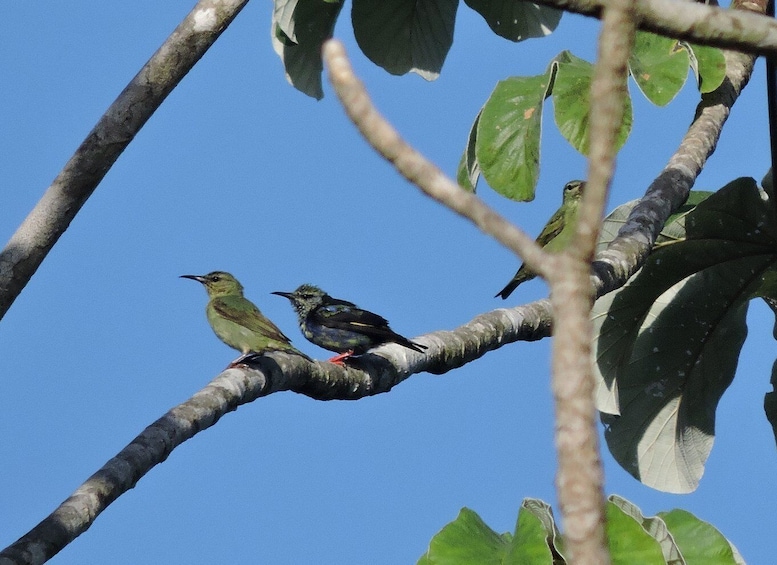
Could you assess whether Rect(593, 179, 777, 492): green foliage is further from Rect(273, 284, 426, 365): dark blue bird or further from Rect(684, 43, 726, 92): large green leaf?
Rect(273, 284, 426, 365): dark blue bird

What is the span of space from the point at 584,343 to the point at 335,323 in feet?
19.8

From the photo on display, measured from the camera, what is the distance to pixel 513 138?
16.8 ft

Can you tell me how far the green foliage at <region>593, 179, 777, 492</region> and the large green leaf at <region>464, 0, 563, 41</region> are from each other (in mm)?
1160

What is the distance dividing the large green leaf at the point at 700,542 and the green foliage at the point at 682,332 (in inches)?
69.8

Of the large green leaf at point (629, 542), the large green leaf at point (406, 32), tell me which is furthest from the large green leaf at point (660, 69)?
the large green leaf at point (629, 542)

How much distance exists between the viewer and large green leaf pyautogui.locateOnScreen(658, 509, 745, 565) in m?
3.50

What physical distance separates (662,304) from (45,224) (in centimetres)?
317

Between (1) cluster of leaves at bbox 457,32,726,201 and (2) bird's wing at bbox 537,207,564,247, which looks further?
(2) bird's wing at bbox 537,207,564,247

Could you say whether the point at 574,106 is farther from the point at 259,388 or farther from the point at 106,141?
the point at 106,141

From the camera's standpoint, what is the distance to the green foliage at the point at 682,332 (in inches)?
207

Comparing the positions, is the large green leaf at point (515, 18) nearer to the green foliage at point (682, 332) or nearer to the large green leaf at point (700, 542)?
the green foliage at point (682, 332)

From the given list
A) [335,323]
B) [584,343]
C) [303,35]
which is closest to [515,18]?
[303,35]

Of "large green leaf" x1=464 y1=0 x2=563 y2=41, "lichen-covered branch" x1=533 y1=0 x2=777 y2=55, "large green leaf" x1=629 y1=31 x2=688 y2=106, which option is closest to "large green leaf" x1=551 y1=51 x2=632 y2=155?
"large green leaf" x1=629 y1=31 x2=688 y2=106

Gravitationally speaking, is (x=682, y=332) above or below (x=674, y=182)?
below
